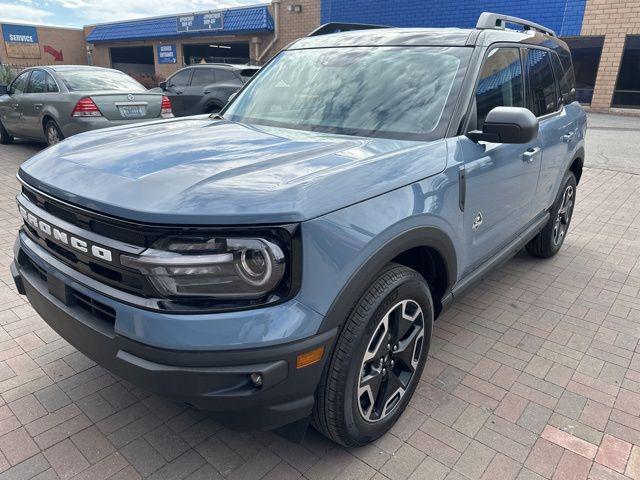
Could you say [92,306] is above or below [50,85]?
below

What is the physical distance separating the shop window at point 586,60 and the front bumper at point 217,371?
61.0 ft

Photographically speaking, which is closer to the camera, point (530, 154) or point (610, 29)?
point (530, 154)

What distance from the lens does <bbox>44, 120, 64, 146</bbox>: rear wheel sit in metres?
8.23

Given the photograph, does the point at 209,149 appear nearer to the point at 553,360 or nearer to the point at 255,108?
the point at 255,108

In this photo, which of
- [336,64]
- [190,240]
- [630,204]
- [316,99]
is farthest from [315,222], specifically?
[630,204]

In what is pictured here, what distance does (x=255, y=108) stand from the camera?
3.38m

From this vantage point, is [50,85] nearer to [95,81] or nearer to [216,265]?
[95,81]

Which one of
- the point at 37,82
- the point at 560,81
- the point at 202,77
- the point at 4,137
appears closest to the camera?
the point at 560,81

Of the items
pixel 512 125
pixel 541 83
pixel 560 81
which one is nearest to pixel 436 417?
pixel 512 125

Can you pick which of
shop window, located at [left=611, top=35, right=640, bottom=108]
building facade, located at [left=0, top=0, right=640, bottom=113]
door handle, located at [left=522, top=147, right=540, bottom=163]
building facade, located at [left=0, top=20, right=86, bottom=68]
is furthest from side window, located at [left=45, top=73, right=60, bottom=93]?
building facade, located at [left=0, top=20, right=86, bottom=68]

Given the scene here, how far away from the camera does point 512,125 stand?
2518mm

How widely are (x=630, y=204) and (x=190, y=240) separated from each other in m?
7.23

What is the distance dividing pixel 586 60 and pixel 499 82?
1762 cm

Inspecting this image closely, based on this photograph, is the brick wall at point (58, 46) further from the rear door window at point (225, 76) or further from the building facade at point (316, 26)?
the rear door window at point (225, 76)
